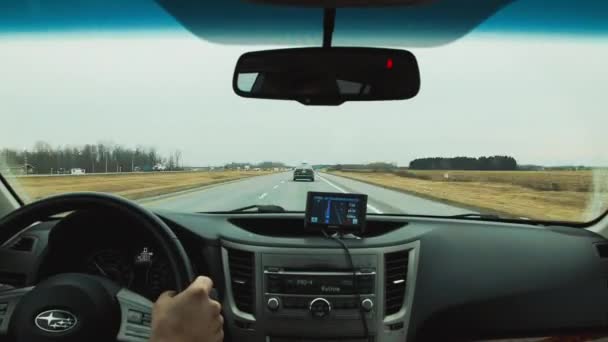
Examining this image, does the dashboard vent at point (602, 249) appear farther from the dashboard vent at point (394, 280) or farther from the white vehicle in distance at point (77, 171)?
the white vehicle in distance at point (77, 171)

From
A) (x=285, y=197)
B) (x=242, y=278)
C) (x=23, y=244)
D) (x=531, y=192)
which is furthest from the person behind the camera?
(x=285, y=197)

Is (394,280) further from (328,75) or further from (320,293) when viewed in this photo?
(328,75)

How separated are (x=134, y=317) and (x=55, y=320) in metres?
0.33

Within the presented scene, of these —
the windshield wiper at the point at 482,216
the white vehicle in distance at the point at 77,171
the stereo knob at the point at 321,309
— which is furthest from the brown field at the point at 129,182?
the windshield wiper at the point at 482,216

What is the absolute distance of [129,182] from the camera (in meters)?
5.18

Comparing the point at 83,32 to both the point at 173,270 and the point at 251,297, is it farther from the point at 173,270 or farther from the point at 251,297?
the point at 173,270

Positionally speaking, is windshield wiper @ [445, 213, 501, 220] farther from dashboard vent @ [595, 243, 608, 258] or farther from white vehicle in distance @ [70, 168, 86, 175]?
white vehicle in distance @ [70, 168, 86, 175]

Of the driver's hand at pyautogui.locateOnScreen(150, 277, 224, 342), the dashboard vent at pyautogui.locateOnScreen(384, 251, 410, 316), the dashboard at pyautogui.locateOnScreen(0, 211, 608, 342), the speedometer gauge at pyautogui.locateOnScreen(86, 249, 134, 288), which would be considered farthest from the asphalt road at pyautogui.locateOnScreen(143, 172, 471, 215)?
the driver's hand at pyautogui.locateOnScreen(150, 277, 224, 342)

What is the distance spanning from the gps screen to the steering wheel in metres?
1.48

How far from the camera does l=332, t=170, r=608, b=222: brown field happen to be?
4.80 m

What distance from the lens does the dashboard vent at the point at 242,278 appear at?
13.2 ft

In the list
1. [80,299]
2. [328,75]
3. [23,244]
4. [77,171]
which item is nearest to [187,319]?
[80,299]

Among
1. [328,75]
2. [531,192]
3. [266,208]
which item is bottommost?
[266,208]

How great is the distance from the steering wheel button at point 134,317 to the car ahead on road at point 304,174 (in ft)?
11.6
